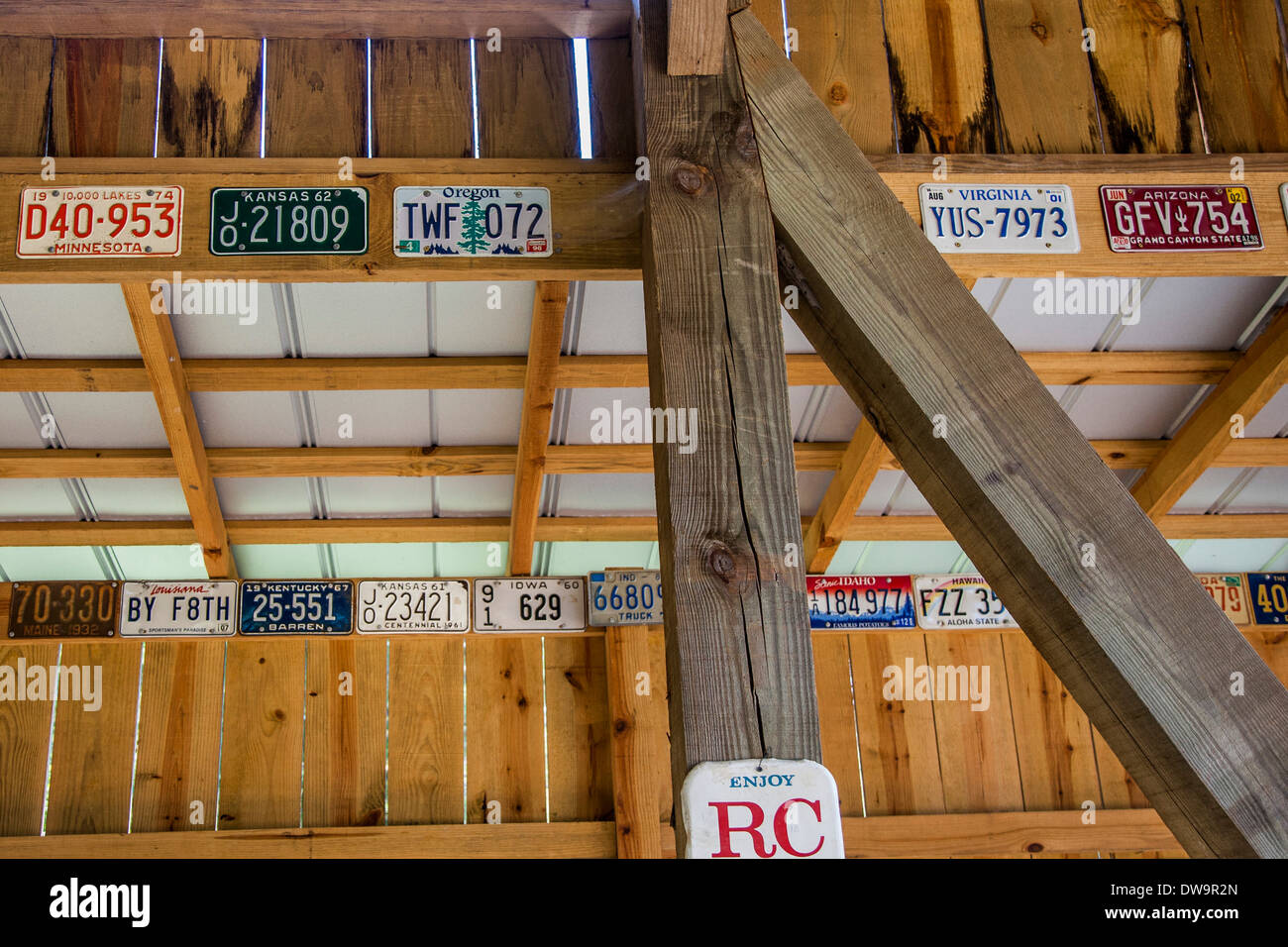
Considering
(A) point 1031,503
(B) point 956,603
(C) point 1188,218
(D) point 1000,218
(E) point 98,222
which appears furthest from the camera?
(B) point 956,603

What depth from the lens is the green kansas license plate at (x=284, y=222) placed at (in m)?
2.88

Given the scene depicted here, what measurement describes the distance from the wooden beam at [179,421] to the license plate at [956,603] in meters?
4.20

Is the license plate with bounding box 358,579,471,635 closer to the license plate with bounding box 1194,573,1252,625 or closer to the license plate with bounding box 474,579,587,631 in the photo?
the license plate with bounding box 474,579,587,631

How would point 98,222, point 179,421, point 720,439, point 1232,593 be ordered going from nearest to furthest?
point 720,439 → point 98,222 → point 179,421 → point 1232,593

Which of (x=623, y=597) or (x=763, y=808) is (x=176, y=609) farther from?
(x=763, y=808)

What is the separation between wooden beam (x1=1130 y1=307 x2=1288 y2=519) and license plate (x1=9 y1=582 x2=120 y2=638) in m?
5.86

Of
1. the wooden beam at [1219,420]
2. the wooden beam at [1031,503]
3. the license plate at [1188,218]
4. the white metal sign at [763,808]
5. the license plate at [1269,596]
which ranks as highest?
the wooden beam at [1219,420]

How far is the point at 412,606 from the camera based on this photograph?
258 inches

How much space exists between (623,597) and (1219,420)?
3.38 m

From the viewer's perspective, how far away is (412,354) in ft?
16.2

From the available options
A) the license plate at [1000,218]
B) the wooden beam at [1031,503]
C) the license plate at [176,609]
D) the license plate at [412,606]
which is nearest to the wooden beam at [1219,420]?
the license plate at [1000,218]

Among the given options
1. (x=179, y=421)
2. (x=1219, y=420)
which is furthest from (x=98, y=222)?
(x=1219, y=420)

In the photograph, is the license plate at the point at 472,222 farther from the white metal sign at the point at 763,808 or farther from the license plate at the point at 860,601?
the license plate at the point at 860,601
